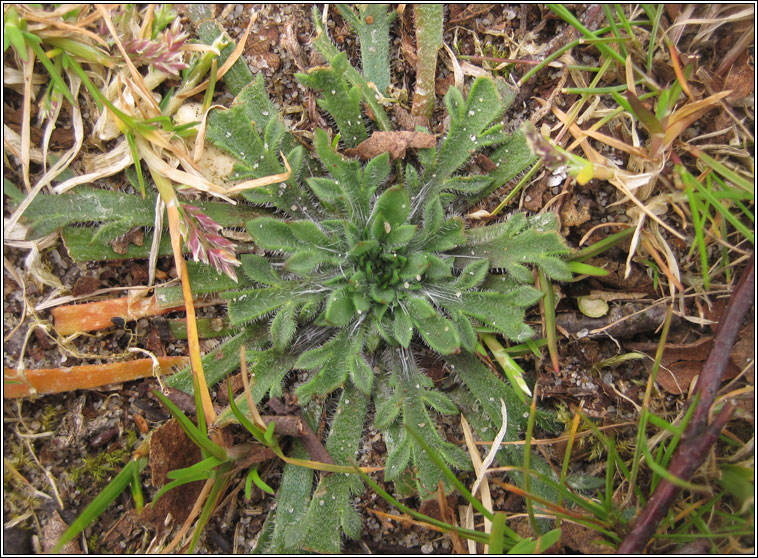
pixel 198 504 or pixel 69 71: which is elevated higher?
pixel 69 71

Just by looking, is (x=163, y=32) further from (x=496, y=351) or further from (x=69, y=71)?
(x=496, y=351)

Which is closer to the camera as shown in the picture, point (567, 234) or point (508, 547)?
point (508, 547)

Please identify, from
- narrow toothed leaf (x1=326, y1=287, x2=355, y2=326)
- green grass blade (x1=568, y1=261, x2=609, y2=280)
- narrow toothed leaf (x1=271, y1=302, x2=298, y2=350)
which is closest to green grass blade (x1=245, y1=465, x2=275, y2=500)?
narrow toothed leaf (x1=271, y1=302, x2=298, y2=350)

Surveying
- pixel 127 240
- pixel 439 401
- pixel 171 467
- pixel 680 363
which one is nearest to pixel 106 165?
pixel 127 240

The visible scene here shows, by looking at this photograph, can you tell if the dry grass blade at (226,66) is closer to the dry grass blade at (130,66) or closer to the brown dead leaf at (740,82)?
the dry grass blade at (130,66)

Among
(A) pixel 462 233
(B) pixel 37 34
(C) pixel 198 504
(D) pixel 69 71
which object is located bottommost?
(C) pixel 198 504

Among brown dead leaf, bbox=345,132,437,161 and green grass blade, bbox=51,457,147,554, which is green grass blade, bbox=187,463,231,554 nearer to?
green grass blade, bbox=51,457,147,554

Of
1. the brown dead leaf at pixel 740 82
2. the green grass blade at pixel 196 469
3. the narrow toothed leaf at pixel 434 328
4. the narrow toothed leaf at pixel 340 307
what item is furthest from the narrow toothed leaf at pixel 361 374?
the brown dead leaf at pixel 740 82

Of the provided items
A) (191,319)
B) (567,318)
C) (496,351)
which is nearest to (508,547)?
(496,351)
